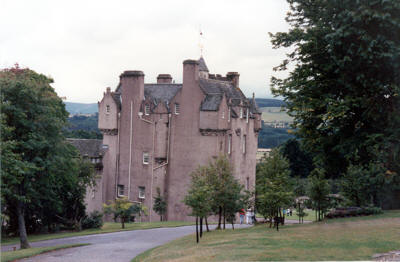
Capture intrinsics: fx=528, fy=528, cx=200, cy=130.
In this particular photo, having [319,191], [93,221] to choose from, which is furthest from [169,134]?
[319,191]

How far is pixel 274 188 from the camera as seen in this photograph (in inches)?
1479

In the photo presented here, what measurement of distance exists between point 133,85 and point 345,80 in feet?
148

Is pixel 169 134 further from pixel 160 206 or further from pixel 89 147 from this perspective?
pixel 89 147

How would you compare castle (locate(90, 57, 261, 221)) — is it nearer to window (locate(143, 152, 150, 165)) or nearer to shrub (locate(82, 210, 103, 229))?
window (locate(143, 152, 150, 165))

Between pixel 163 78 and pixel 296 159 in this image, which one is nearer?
pixel 163 78

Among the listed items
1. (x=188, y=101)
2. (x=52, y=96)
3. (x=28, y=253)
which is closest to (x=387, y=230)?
(x=28, y=253)

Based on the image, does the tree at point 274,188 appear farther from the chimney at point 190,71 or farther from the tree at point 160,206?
the chimney at point 190,71

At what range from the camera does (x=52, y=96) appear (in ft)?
130

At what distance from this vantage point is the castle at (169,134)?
6731cm

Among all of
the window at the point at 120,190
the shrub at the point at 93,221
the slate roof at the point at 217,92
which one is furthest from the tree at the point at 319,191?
the window at the point at 120,190

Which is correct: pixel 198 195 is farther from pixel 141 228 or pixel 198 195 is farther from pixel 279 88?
pixel 141 228

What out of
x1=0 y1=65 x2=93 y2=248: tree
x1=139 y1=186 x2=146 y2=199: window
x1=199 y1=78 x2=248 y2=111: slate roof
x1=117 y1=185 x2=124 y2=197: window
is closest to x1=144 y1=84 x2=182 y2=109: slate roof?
x1=199 y1=78 x2=248 y2=111: slate roof

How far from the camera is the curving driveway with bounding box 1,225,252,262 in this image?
105 feet

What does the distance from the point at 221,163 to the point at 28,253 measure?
55.3 ft
